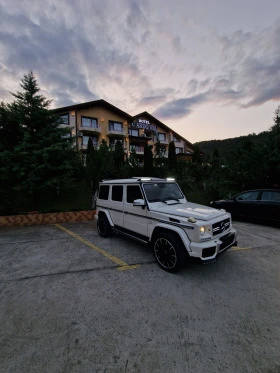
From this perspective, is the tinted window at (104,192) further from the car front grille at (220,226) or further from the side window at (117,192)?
the car front grille at (220,226)

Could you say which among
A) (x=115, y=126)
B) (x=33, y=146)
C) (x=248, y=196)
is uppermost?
(x=115, y=126)

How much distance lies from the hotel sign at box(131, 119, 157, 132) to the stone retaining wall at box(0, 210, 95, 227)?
90.4 feet

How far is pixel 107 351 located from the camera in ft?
7.12

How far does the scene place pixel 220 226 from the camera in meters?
3.98

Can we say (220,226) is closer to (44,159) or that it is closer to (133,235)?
(133,235)

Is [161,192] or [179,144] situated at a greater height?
[179,144]

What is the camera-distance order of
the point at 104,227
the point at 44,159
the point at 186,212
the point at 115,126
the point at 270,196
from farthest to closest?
the point at 115,126 < the point at 44,159 < the point at 270,196 < the point at 104,227 < the point at 186,212

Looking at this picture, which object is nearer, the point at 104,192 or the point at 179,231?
the point at 179,231

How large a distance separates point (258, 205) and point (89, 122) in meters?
26.9

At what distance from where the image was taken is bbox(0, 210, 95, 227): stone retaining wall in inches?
328

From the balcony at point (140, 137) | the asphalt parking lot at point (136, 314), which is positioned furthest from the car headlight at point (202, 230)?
the balcony at point (140, 137)

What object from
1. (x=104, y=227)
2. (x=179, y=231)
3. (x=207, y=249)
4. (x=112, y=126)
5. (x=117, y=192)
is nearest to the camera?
(x=207, y=249)

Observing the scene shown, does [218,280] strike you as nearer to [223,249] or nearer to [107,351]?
[223,249]

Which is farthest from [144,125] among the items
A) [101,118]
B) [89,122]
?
[89,122]
